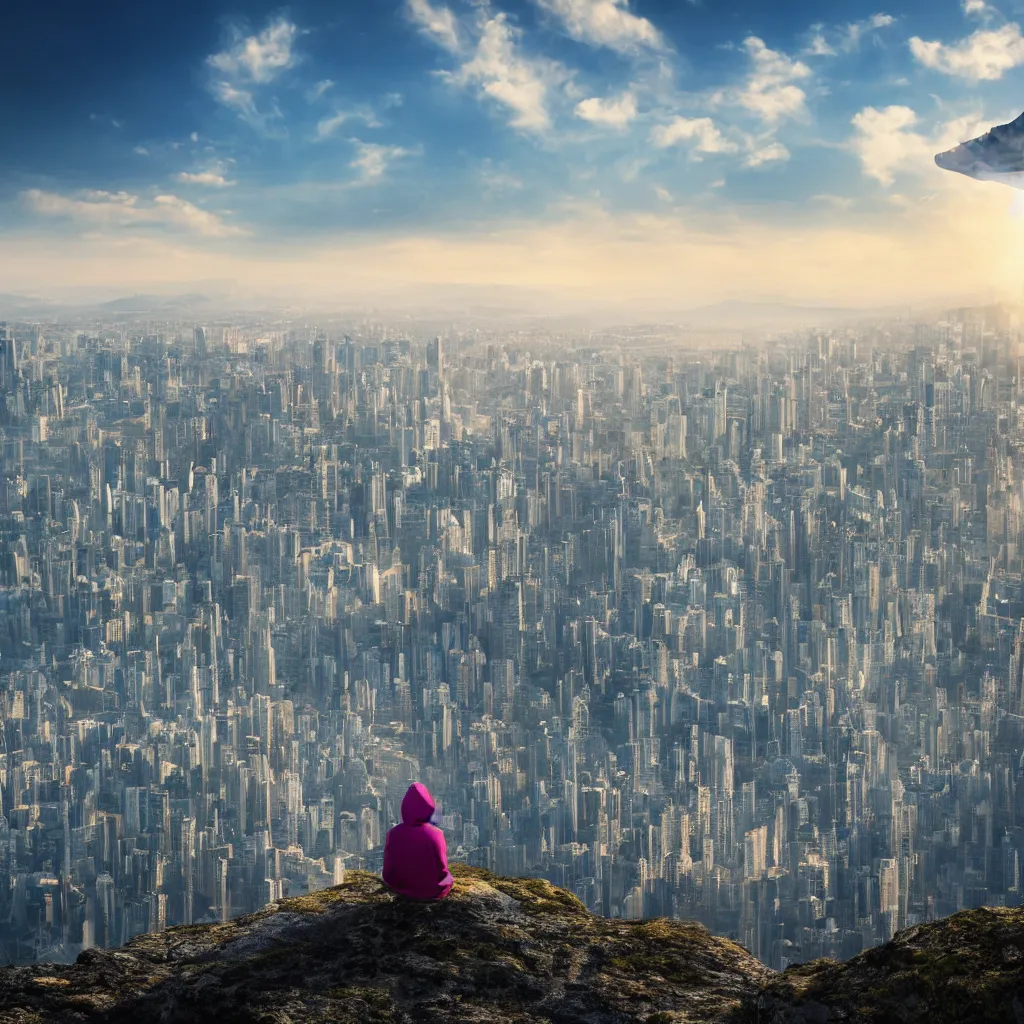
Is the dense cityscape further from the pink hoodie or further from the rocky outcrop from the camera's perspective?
the rocky outcrop

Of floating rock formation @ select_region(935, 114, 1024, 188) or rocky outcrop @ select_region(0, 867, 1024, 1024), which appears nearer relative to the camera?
rocky outcrop @ select_region(0, 867, 1024, 1024)

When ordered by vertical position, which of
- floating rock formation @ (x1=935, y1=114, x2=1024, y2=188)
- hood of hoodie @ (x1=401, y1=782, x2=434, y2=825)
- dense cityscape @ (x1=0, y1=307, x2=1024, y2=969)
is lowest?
dense cityscape @ (x1=0, y1=307, x2=1024, y2=969)

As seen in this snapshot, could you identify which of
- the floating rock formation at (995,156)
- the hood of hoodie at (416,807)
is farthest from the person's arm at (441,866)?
the floating rock formation at (995,156)

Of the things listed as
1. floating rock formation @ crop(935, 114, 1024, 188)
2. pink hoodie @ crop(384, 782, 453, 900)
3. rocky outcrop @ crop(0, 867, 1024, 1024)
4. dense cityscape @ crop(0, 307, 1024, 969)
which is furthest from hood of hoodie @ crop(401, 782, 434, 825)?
dense cityscape @ crop(0, 307, 1024, 969)

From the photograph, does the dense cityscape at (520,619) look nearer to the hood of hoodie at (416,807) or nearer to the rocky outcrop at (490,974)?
the hood of hoodie at (416,807)

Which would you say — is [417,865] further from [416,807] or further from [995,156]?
[995,156]

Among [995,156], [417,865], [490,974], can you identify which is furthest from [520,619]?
[490,974]
